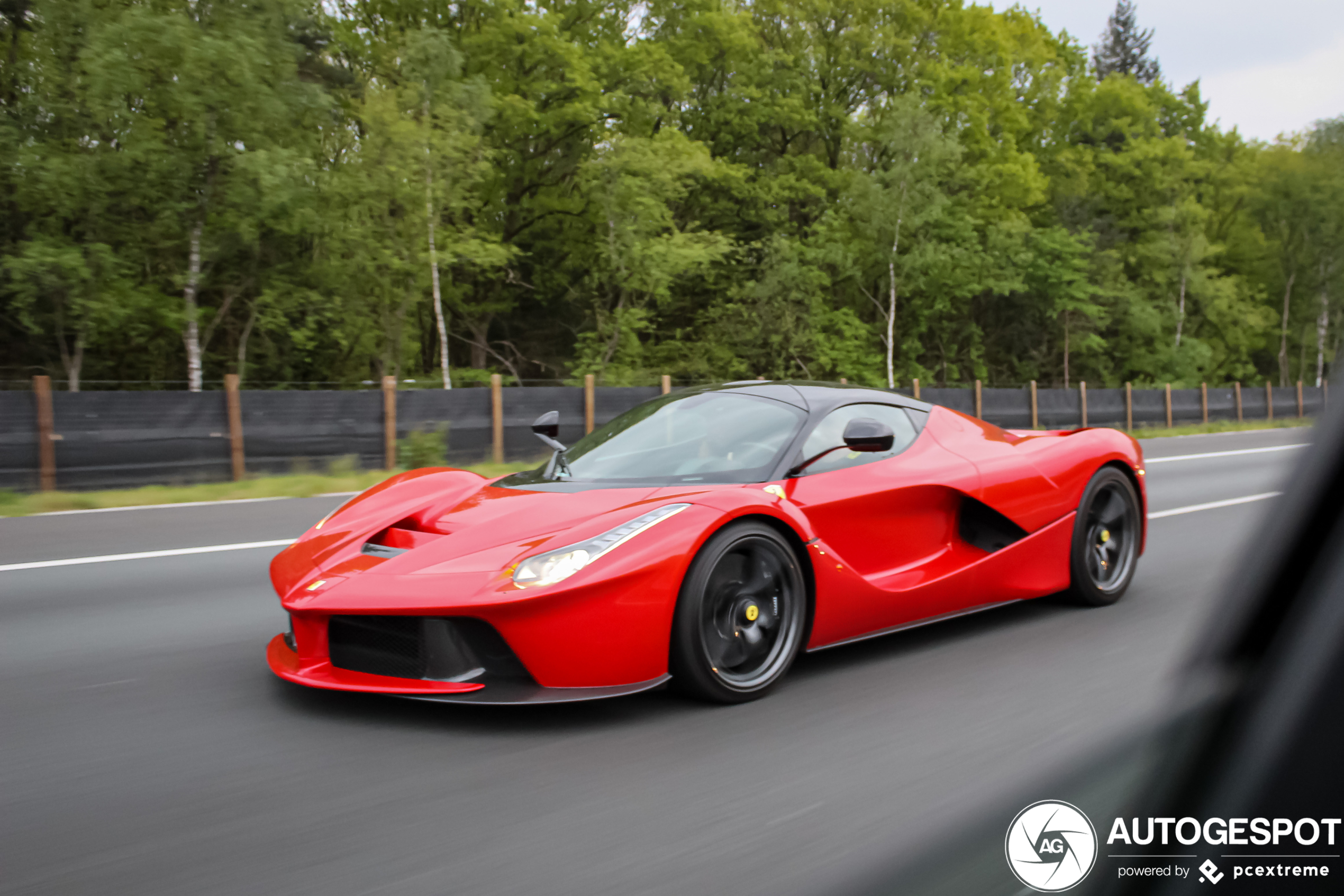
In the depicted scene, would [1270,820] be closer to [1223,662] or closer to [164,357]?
[1223,662]

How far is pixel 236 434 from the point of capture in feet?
42.1

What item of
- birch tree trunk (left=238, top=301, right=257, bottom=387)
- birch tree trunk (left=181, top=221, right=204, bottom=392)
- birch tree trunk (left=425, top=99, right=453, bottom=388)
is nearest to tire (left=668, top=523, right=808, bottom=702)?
birch tree trunk (left=181, top=221, right=204, bottom=392)

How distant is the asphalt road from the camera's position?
95.0 inches

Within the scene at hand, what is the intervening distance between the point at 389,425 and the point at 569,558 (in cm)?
1141

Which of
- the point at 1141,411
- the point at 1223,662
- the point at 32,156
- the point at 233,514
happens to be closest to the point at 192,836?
the point at 1223,662

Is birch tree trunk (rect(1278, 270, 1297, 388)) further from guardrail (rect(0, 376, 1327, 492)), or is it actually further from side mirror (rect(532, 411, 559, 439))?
side mirror (rect(532, 411, 559, 439))

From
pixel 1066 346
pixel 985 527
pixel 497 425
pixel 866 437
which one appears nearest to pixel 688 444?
pixel 866 437

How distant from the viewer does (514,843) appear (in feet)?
8.43

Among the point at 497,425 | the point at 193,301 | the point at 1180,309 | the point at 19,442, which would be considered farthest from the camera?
the point at 1180,309

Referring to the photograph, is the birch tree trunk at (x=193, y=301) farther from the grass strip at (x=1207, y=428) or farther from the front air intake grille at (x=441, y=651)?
the front air intake grille at (x=441, y=651)

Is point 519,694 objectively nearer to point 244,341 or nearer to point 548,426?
point 548,426

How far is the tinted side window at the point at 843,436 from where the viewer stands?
170 inches

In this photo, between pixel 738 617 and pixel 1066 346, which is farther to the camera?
pixel 1066 346

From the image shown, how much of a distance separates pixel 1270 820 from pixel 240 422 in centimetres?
1333
